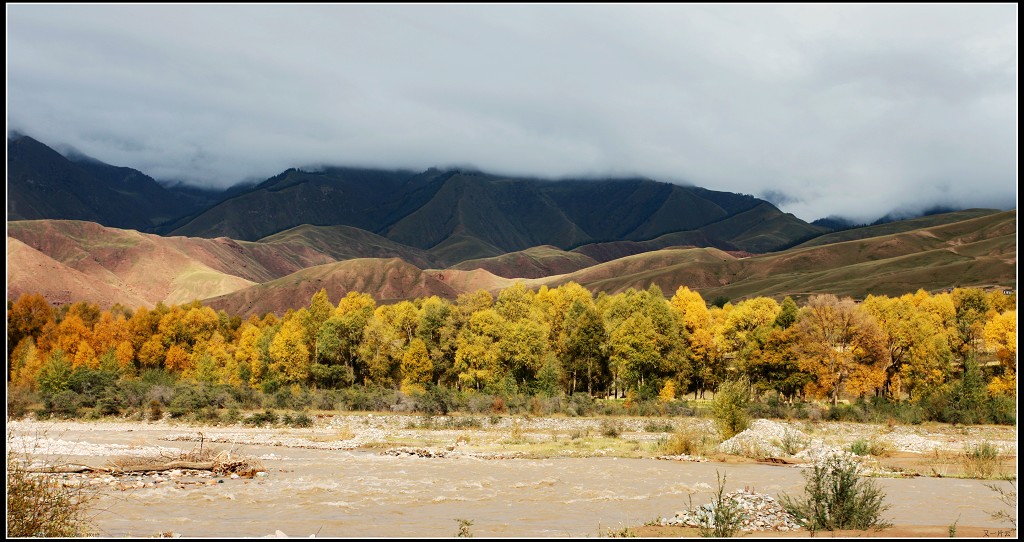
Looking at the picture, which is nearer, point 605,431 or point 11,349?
point 605,431

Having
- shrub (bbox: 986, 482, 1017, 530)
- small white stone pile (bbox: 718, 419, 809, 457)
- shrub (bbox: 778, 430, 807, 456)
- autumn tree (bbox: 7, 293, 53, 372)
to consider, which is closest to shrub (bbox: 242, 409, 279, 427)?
small white stone pile (bbox: 718, 419, 809, 457)

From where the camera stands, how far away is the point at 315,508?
961 inches

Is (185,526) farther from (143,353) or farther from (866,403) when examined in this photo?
(143,353)

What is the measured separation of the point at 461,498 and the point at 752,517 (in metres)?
11.2

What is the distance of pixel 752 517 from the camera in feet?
66.3

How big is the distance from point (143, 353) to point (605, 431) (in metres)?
80.3

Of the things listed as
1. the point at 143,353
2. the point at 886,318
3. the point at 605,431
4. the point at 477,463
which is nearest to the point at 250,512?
the point at 477,463

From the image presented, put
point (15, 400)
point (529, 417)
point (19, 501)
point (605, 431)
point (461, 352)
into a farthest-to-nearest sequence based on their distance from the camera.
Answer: point (461, 352) < point (15, 400) < point (529, 417) < point (605, 431) < point (19, 501)

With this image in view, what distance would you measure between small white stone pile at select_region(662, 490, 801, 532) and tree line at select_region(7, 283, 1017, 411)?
5164 cm

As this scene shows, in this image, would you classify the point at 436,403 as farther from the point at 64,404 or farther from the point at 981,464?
the point at 981,464

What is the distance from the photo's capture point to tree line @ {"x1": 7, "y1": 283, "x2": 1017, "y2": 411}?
75375 millimetres

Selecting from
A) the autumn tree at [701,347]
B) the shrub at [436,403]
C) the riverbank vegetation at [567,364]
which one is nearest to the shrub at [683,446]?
the riverbank vegetation at [567,364]

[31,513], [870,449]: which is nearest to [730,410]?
[870,449]

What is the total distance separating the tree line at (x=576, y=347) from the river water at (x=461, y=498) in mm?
39712
